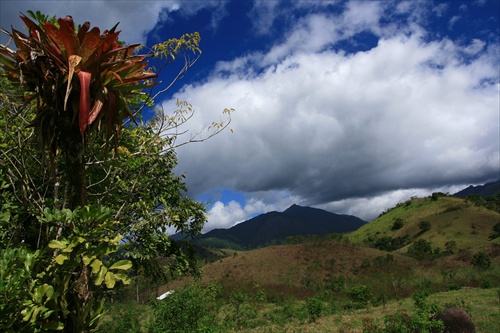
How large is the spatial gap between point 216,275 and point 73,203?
44.4m

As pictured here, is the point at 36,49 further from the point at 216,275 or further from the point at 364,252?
the point at 364,252

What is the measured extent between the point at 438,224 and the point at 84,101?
9186 cm

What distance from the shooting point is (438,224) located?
8181cm

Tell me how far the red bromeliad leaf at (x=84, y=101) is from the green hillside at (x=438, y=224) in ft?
216

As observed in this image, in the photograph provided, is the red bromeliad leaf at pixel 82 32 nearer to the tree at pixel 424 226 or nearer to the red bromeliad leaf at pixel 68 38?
the red bromeliad leaf at pixel 68 38

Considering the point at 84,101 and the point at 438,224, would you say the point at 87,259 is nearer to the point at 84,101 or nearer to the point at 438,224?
the point at 84,101

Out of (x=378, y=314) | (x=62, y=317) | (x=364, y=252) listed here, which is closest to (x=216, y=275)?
(x=364, y=252)

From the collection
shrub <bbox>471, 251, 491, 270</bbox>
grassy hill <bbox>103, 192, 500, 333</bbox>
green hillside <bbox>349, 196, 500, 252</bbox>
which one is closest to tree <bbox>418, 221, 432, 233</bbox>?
green hillside <bbox>349, 196, 500, 252</bbox>

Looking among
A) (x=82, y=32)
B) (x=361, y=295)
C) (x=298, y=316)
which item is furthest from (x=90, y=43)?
(x=361, y=295)

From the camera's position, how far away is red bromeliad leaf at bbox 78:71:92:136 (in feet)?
8.05

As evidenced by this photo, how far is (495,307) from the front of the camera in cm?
1622

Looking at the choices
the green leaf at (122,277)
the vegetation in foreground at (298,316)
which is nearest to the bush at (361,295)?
the vegetation in foreground at (298,316)

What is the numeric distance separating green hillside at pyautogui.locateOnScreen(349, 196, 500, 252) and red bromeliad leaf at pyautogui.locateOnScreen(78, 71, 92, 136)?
65902mm

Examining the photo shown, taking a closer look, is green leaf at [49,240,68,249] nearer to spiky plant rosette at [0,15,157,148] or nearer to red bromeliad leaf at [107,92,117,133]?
spiky plant rosette at [0,15,157,148]
